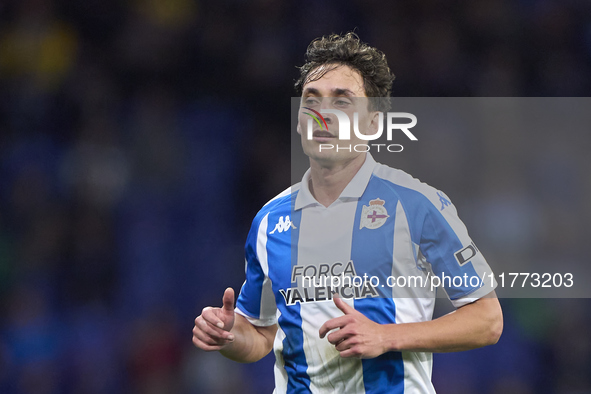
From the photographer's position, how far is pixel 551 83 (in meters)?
4.36

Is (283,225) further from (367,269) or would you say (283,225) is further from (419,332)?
(419,332)

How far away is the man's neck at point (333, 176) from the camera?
2477mm

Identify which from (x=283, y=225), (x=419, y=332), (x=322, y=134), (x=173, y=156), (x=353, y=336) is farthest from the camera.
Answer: (x=173, y=156)

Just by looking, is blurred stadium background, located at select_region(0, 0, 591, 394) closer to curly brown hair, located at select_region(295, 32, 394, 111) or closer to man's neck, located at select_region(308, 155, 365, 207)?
curly brown hair, located at select_region(295, 32, 394, 111)

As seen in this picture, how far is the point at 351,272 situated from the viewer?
7.55 ft

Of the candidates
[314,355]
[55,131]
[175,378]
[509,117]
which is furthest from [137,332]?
[509,117]

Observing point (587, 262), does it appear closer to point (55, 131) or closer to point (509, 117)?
point (509, 117)

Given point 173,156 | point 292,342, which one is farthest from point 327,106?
point 173,156

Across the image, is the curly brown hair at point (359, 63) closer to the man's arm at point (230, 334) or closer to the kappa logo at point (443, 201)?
the kappa logo at point (443, 201)

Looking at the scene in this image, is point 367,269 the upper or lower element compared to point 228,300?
upper

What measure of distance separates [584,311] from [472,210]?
1522mm

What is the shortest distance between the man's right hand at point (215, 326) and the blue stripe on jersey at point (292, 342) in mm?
253

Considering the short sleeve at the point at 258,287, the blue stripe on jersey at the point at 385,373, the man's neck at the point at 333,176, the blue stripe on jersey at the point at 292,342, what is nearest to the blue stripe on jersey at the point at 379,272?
the blue stripe on jersey at the point at 385,373

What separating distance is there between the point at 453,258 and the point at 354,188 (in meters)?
0.49
